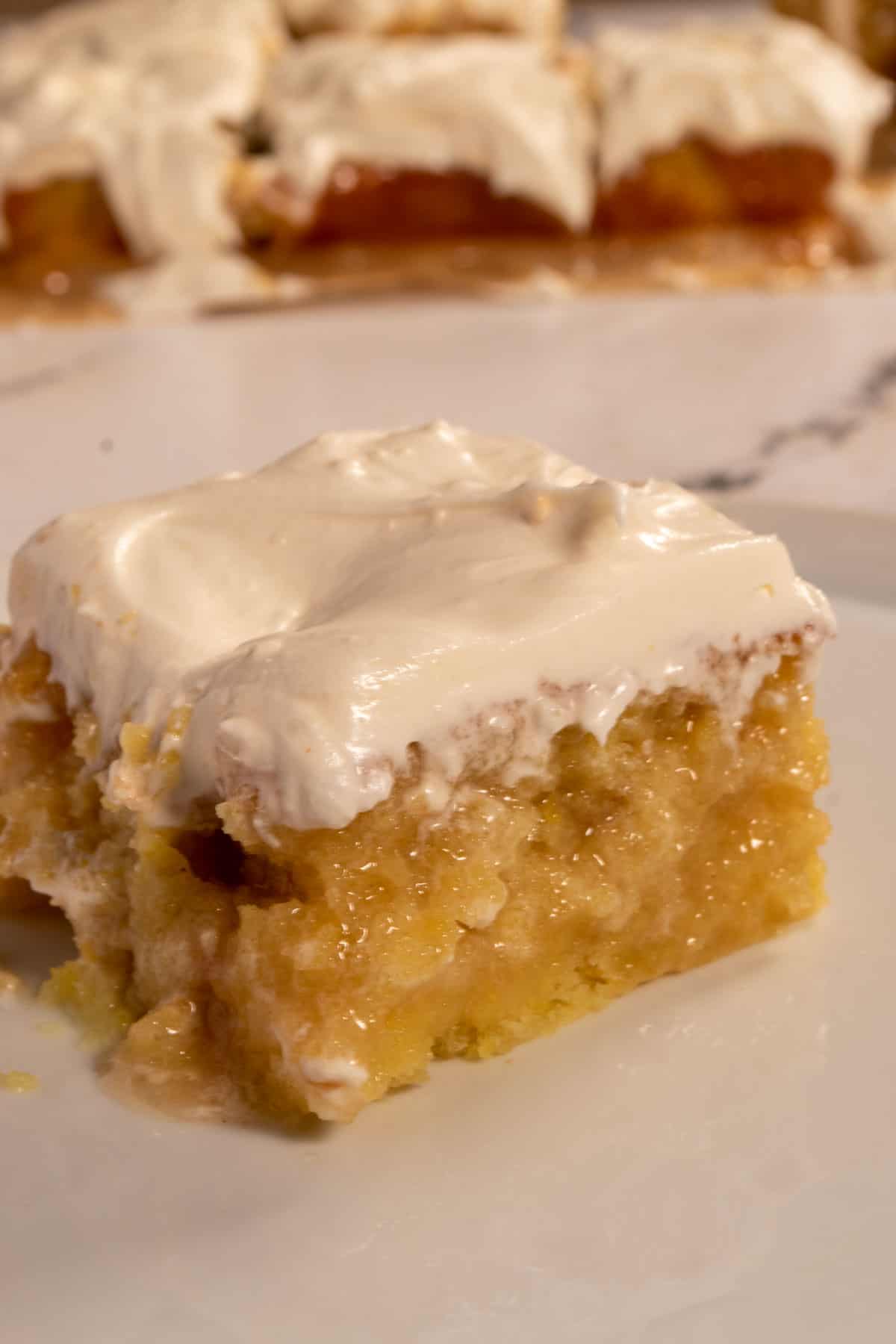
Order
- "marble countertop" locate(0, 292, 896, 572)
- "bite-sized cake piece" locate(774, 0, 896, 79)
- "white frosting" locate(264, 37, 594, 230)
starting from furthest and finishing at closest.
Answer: "bite-sized cake piece" locate(774, 0, 896, 79) → "white frosting" locate(264, 37, 594, 230) → "marble countertop" locate(0, 292, 896, 572)

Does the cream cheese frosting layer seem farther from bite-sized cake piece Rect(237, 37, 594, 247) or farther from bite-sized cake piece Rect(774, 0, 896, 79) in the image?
bite-sized cake piece Rect(774, 0, 896, 79)

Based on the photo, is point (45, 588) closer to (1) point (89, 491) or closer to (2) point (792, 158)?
(1) point (89, 491)

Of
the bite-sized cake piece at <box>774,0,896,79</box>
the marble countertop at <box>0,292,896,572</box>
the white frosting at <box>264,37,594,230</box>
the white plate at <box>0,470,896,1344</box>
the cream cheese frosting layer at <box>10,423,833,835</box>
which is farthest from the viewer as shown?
the bite-sized cake piece at <box>774,0,896,79</box>

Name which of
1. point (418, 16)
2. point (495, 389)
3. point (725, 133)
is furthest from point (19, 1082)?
point (418, 16)

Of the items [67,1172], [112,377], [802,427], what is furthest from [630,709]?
[112,377]

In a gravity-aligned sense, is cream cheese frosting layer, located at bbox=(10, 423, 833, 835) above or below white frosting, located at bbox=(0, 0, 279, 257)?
above

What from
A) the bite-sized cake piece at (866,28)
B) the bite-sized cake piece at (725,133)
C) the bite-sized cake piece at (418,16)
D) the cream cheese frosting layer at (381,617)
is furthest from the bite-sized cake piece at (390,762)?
the bite-sized cake piece at (866,28)

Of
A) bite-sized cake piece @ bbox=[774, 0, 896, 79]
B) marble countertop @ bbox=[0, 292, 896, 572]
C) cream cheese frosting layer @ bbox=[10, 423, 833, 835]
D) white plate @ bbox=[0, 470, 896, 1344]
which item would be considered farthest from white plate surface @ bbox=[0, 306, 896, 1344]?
bite-sized cake piece @ bbox=[774, 0, 896, 79]
